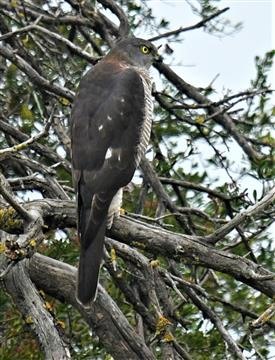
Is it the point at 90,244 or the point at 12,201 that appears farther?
A: the point at 90,244

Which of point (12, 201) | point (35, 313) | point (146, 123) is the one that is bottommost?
point (35, 313)

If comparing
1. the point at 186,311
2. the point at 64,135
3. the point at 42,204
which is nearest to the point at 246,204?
the point at 186,311

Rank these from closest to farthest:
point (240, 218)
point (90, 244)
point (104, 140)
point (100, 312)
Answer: point (240, 218) → point (100, 312) → point (90, 244) → point (104, 140)

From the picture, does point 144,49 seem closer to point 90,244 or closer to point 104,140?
point 104,140

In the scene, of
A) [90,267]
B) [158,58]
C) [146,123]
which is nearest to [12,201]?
[90,267]

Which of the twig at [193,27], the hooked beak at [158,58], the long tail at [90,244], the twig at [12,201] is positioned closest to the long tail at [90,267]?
the long tail at [90,244]

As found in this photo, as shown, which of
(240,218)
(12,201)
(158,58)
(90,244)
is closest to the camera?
(12,201)

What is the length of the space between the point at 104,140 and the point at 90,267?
928 mm

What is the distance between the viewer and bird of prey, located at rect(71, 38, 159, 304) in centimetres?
376

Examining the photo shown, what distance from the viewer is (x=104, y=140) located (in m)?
4.34

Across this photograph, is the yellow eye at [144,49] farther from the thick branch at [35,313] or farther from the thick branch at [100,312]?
the thick branch at [35,313]

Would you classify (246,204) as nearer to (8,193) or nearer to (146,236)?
(146,236)

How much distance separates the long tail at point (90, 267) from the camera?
136 inches

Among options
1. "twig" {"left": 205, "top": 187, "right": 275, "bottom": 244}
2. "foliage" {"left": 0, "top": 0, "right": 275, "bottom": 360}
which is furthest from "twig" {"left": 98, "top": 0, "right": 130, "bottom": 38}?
"twig" {"left": 205, "top": 187, "right": 275, "bottom": 244}
